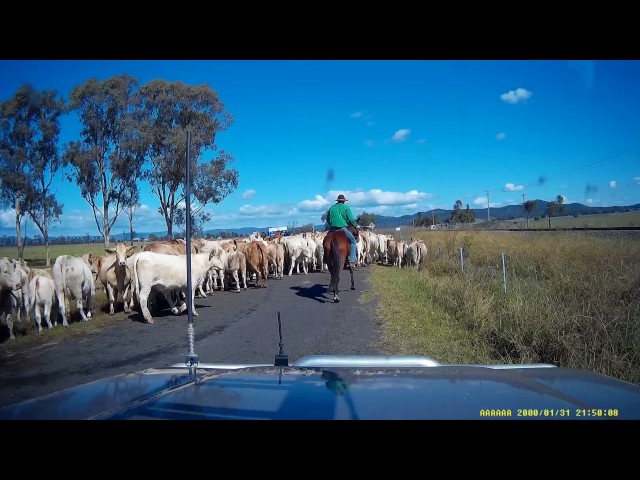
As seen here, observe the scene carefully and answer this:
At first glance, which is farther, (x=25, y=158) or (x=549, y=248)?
(x=549, y=248)

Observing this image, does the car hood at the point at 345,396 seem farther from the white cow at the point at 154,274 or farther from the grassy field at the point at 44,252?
the grassy field at the point at 44,252

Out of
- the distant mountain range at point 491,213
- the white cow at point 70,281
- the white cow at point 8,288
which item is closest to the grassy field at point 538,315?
the white cow at point 70,281

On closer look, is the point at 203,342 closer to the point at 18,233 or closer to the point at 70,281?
the point at 70,281

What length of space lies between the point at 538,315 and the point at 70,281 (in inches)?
394

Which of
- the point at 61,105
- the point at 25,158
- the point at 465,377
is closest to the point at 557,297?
the point at 465,377

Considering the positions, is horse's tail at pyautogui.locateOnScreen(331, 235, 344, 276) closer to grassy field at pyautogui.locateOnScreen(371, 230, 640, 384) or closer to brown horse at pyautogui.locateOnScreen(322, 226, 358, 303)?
brown horse at pyautogui.locateOnScreen(322, 226, 358, 303)

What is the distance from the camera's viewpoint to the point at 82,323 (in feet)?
33.9

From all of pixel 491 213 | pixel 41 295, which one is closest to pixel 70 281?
pixel 41 295

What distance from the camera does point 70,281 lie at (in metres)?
10.4

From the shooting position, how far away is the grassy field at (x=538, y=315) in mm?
6594

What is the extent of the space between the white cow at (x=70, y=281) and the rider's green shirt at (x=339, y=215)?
7004mm
